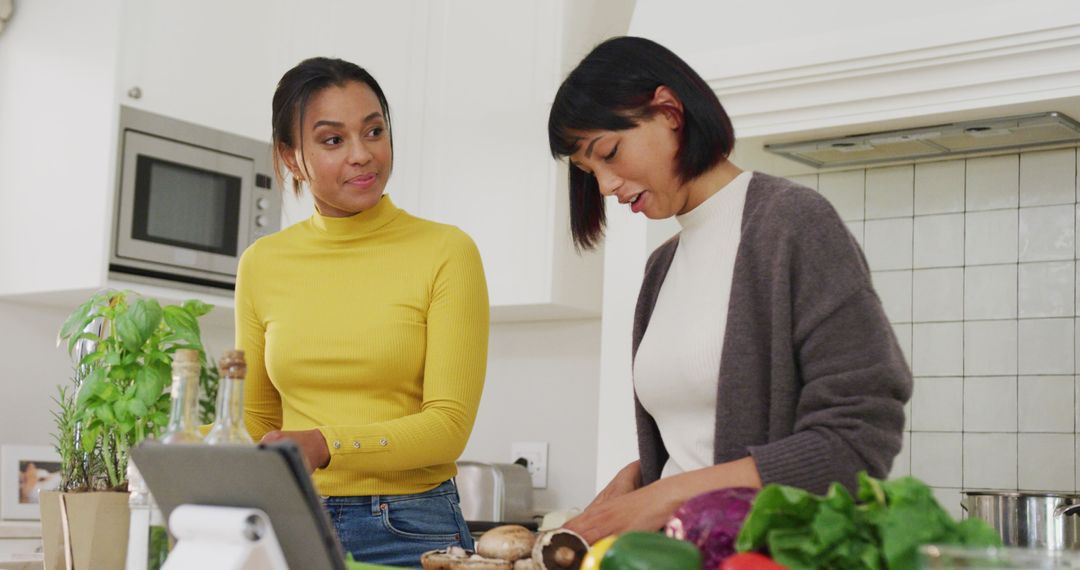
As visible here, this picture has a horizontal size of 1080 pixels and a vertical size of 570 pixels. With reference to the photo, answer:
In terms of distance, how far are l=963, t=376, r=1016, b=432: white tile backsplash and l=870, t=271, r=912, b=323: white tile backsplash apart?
0.66 feet

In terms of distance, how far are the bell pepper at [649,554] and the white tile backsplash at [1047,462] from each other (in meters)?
2.09

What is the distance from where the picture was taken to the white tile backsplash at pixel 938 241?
2.74 m

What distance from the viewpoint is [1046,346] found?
261 centimetres

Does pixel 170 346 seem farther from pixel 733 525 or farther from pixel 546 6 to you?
pixel 546 6

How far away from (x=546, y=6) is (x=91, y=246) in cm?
121

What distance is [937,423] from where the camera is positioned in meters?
2.72

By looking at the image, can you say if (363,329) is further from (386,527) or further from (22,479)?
(22,479)

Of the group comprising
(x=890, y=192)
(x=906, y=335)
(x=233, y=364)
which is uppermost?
(x=890, y=192)

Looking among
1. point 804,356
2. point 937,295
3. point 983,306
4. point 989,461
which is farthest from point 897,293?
point 804,356

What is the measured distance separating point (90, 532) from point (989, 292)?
82.5 inches

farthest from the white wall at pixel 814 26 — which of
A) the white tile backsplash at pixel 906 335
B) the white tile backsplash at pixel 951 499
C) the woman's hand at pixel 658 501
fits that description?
the woman's hand at pixel 658 501

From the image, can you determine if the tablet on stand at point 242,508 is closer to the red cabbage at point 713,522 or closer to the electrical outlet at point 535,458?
the red cabbage at point 713,522

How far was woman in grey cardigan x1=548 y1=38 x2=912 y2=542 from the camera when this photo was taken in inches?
39.2

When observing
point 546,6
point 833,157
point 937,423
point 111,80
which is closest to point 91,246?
point 111,80
